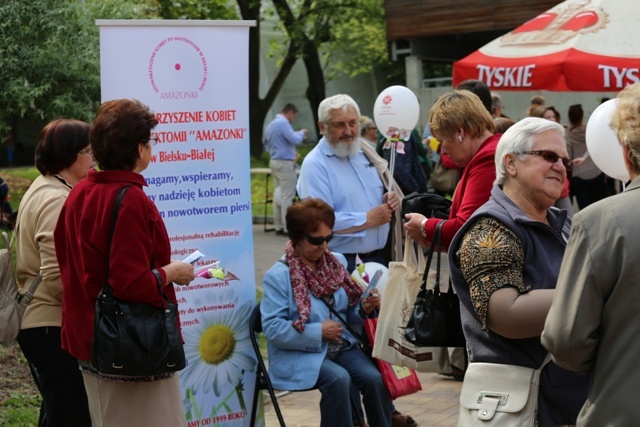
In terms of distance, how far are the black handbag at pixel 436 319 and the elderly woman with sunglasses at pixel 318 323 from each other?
1.34m

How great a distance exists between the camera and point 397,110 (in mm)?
6391

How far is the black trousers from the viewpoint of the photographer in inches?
184

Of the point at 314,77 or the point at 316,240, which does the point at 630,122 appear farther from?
the point at 314,77

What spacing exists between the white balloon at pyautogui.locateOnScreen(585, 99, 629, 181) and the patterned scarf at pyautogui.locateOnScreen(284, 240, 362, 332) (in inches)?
66.0

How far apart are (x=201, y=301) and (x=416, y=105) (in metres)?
2.01

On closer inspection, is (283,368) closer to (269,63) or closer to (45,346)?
(45,346)

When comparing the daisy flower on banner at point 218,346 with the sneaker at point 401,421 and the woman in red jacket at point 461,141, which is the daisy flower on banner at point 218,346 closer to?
the sneaker at point 401,421

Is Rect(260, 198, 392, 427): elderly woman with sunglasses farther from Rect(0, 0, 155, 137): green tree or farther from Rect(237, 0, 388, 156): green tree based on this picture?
Rect(237, 0, 388, 156): green tree

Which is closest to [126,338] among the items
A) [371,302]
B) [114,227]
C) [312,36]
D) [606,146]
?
[114,227]

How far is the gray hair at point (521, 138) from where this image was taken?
3.66 metres

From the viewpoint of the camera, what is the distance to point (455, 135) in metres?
4.56

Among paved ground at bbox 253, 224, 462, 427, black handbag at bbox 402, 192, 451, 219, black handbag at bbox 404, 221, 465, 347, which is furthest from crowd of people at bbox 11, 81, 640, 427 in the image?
paved ground at bbox 253, 224, 462, 427

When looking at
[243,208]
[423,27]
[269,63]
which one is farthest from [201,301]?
[269,63]

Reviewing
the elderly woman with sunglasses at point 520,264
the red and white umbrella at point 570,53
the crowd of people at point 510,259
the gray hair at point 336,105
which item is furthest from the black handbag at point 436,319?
the red and white umbrella at point 570,53
